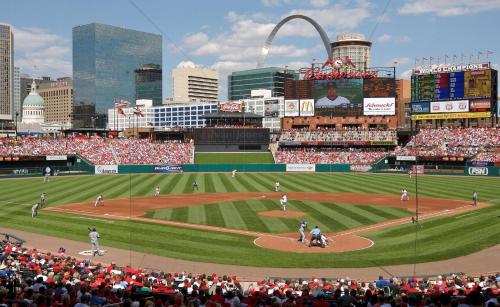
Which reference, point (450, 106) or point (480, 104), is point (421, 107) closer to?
point (450, 106)

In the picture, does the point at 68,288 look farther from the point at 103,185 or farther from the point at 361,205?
the point at 103,185

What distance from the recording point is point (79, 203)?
41.9m

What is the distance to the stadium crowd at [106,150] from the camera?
2995 inches

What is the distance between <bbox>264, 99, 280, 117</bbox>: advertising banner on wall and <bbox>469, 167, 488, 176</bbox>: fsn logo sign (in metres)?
112

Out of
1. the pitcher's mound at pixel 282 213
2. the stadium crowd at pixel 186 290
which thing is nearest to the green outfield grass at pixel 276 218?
the pitcher's mound at pixel 282 213

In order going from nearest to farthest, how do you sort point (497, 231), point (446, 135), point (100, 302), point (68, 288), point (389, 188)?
point (100, 302) → point (68, 288) → point (497, 231) → point (389, 188) → point (446, 135)

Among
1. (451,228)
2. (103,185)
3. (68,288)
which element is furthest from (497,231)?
(103,185)

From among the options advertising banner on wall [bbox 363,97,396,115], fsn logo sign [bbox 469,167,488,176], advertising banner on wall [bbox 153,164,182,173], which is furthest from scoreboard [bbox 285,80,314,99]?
fsn logo sign [bbox 469,167,488,176]

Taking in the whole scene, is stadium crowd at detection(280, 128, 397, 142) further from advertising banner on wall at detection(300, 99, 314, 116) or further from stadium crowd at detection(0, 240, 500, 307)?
stadium crowd at detection(0, 240, 500, 307)

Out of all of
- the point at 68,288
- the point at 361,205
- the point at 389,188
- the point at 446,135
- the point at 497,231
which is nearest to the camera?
the point at 68,288

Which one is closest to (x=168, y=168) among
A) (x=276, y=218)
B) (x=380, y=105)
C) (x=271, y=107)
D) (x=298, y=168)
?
(x=298, y=168)

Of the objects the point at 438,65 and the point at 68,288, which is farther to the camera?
the point at 438,65

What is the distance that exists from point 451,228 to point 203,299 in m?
23.7

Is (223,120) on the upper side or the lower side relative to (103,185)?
upper
